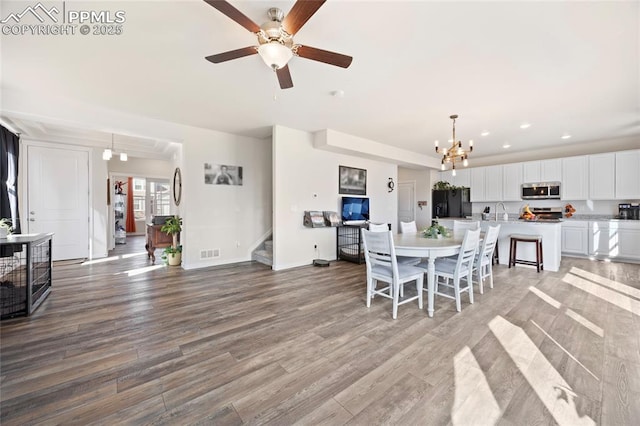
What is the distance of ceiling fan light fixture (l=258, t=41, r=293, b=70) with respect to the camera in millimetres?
1979

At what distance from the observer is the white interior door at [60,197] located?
524 cm

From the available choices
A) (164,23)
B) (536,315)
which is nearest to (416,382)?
(536,315)

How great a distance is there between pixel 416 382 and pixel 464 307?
1672mm

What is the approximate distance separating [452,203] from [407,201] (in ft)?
4.91

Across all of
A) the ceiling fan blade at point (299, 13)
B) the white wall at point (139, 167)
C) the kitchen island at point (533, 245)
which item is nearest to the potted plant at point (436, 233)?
the kitchen island at point (533, 245)

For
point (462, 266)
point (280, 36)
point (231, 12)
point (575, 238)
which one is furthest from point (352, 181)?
point (575, 238)

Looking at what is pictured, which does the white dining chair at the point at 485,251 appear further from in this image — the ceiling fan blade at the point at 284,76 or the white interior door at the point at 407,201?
the white interior door at the point at 407,201

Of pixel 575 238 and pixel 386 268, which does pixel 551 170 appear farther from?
pixel 386 268

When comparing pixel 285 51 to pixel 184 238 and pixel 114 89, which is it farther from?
pixel 184 238

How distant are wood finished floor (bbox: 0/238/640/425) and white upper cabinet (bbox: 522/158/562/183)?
3.55 meters

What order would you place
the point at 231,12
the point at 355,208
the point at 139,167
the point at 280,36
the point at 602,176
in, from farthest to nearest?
the point at 139,167 → the point at 355,208 → the point at 602,176 → the point at 280,36 → the point at 231,12

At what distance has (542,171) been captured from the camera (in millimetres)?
6410

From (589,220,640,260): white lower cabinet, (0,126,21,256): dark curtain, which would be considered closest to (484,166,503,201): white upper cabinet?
(589,220,640,260): white lower cabinet

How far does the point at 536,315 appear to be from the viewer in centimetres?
283
